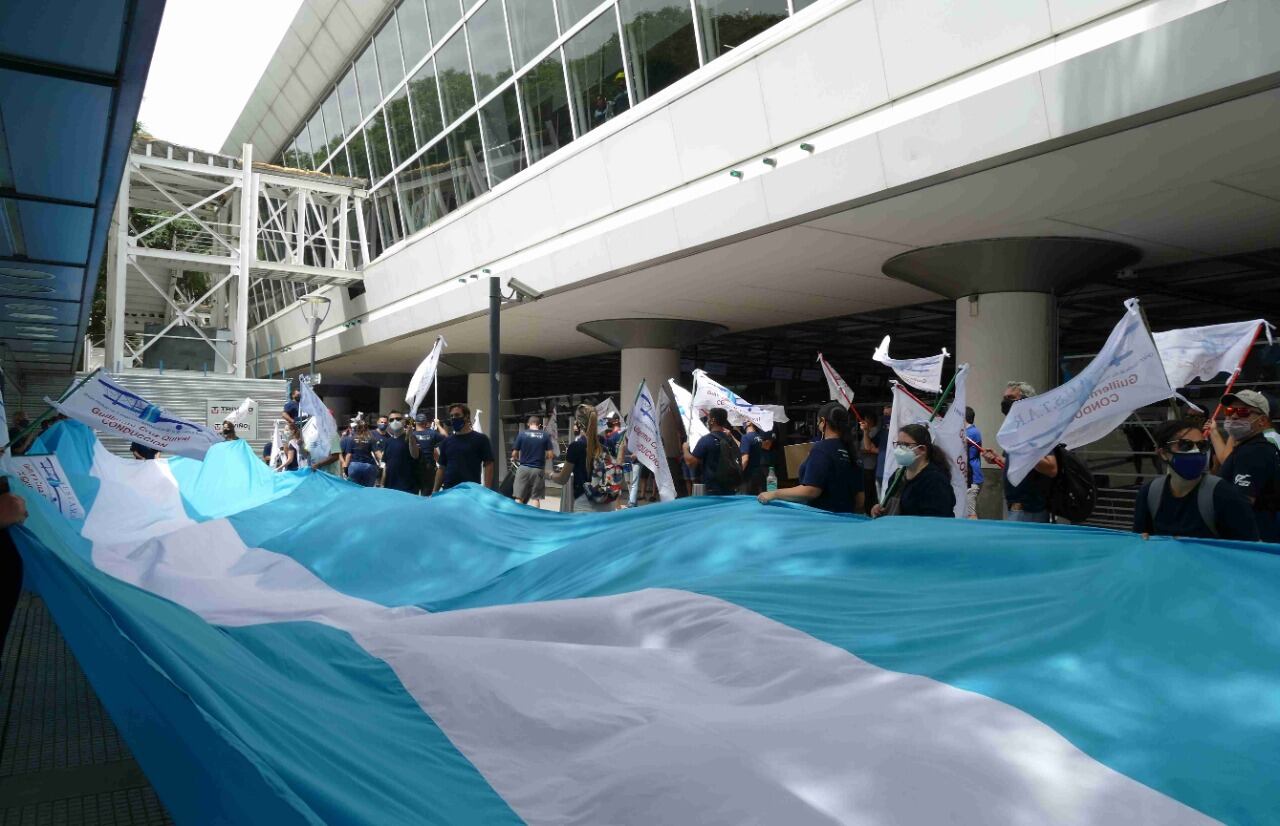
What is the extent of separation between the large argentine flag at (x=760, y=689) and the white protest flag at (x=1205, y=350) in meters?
3.97

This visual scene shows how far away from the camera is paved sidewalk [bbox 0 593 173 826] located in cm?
432

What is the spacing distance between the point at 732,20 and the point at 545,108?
5.75 metres

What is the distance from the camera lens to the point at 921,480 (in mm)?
6195

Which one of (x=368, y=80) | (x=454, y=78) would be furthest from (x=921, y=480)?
(x=368, y=80)

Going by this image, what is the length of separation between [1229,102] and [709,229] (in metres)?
7.55

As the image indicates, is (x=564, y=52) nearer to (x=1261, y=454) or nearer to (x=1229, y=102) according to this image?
(x=1229, y=102)

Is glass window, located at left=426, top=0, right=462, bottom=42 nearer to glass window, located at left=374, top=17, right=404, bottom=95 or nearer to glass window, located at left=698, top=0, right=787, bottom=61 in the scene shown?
glass window, located at left=374, top=17, right=404, bottom=95

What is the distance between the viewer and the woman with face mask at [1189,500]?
511 centimetres

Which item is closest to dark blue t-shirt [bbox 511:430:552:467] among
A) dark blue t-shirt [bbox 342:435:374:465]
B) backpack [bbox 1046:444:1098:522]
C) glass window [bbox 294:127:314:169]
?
dark blue t-shirt [bbox 342:435:374:465]

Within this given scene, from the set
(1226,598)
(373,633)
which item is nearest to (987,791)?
(1226,598)

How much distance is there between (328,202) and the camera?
3178 centimetres

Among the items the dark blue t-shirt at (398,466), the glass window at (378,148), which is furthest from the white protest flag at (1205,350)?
the glass window at (378,148)

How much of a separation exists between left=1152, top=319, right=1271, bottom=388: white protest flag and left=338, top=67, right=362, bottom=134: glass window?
84.6 ft

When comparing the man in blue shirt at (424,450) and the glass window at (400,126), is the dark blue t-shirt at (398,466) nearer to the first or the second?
the man in blue shirt at (424,450)
